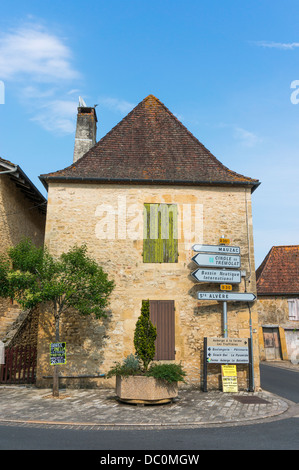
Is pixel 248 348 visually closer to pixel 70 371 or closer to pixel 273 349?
pixel 70 371

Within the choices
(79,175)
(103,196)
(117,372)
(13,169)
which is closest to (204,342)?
(117,372)

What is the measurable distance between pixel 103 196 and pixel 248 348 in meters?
6.22

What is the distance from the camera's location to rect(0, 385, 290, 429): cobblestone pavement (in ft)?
23.6

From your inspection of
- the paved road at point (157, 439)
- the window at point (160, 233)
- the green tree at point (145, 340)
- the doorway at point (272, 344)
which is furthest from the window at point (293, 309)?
the paved road at point (157, 439)

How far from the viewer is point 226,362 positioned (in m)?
10.7

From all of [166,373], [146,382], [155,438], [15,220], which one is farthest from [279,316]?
[155,438]

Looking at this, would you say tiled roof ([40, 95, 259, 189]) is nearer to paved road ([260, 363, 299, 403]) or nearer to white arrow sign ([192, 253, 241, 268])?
white arrow sign ([192, 253, 241, 268])

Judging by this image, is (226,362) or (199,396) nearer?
(199,396)

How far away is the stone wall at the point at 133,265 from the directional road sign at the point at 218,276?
36 centimetres

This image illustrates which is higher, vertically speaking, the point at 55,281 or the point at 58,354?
the point at 55,281

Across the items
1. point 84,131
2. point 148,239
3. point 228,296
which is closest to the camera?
point 228,296

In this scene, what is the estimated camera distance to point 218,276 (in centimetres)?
1123

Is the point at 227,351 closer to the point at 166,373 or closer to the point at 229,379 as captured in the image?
the point at 229,379

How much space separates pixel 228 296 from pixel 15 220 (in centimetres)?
877
